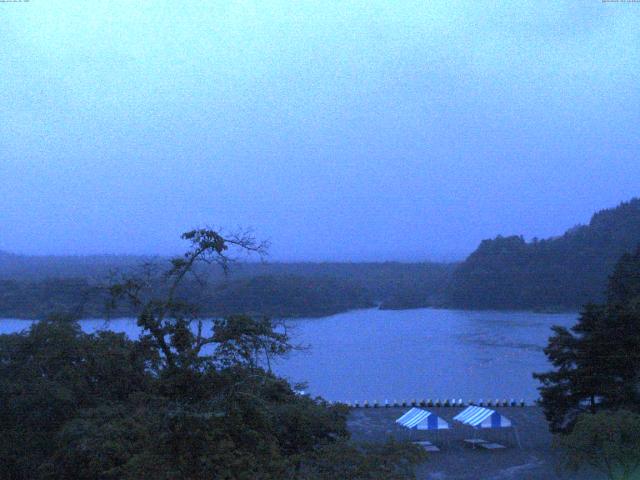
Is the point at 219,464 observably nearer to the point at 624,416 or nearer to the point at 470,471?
the point at 624,416

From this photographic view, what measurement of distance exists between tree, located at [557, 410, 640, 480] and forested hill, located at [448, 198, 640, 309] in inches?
1322

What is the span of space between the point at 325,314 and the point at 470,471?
22.9 m

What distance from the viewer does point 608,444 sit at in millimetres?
7070

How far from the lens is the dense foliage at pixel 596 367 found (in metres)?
10.2

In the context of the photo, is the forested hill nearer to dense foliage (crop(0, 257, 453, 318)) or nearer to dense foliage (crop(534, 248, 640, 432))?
dense foliage (crop(0, 257, 453, 318))

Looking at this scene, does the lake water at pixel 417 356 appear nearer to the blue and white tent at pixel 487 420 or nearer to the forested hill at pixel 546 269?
the forested hill at pixel 546 269

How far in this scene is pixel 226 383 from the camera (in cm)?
407

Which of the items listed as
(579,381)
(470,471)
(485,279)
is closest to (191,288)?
(470,471)

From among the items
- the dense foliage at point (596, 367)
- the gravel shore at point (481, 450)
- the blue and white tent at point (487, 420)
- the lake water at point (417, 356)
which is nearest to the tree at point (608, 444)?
the gravel shore at point (481, 450)

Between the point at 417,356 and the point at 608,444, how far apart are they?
20.1 m

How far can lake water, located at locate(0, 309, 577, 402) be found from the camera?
2067 cm

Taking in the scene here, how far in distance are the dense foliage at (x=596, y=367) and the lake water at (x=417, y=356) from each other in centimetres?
615

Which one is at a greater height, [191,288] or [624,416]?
[191,288]

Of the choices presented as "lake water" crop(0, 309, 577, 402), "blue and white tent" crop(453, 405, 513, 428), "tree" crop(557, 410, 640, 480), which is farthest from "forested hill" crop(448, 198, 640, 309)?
"tree" crop(557, 410, 640, 480)
